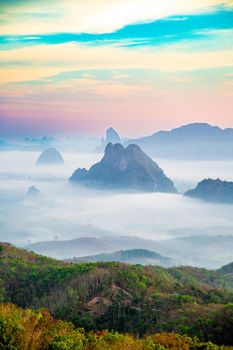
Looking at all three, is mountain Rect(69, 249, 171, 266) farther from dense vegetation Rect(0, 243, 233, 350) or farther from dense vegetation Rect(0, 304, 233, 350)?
dense vegetation Rect(0, 304, 233, 350)

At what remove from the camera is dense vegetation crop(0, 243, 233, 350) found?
108 feet

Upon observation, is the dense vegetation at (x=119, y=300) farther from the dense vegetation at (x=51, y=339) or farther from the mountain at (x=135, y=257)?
the mountain at (x=135, y=257)

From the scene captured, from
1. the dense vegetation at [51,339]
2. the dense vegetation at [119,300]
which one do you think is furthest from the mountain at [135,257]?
the dense vegetation at [51,339]

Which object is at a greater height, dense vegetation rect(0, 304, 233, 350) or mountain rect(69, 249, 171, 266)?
mountain rect(69, 249, 171, 266)

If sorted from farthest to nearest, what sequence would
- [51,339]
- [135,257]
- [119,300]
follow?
[135,257], [119,300], [51,339]

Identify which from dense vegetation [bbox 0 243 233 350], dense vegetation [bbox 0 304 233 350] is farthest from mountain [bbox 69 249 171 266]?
dense vegetation [bbox 0 304 233 350]

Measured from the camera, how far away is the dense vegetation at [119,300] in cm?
3278

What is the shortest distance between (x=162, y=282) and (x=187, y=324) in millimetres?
13382

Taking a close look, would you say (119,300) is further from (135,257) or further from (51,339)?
(135,257)

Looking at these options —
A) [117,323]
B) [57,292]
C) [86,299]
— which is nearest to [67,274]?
[57,292]

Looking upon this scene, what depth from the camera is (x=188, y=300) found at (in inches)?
1554

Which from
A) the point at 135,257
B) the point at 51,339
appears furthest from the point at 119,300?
the point at 135,257

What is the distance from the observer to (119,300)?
129 ft

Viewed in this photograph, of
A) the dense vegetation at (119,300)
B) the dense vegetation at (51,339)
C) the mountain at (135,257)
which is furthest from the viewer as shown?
the mountain at (135,257)
